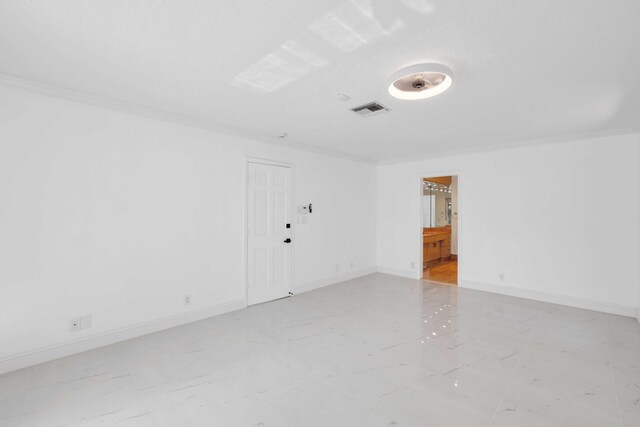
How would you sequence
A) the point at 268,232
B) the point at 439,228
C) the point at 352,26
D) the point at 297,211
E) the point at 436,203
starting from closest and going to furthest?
the point at 352,26
the point at 268,232
the point at 297,211
the point at 439,228
the point at 436,203

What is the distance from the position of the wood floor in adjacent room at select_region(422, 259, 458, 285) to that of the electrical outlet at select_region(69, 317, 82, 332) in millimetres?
5573

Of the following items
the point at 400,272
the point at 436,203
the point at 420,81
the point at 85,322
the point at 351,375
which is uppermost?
the point at 420,81

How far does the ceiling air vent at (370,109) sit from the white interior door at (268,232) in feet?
5.92

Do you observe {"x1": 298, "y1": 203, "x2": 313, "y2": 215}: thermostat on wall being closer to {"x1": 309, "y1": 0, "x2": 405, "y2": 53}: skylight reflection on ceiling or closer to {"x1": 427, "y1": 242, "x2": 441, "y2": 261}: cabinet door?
{"x1": 309, "y1": 0, "x2": 405, "y2": 53}: skylight reflection on ceiling

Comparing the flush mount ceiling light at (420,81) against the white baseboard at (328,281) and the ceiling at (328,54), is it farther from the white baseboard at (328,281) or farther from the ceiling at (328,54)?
the white baseboard at (328,281)

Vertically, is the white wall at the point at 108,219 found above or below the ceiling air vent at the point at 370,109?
below

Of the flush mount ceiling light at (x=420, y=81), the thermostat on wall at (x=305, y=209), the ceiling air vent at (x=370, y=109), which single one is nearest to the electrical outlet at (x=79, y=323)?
the thermostat on wall at (x=305, y=209)

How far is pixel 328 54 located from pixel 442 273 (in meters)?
5.76

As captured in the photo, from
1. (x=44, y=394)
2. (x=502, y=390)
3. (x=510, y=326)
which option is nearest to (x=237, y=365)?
(x=44, y=394)

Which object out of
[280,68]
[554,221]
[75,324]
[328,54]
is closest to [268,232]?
[75,324]

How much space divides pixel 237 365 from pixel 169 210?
6.58 ft

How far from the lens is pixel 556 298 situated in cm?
430

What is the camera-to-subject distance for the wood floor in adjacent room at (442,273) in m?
5.68

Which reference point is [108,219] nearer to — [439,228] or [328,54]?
[328,54]
